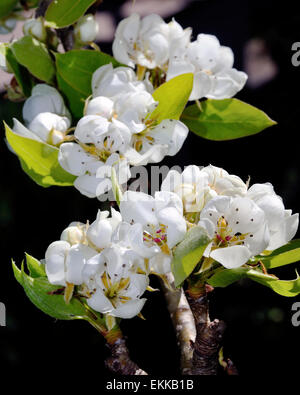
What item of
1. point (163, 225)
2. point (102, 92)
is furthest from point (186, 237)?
point (102, 92)

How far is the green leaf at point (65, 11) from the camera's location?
0.93 meters

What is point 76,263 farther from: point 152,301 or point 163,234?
point 152,301

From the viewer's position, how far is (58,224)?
1.44 meters

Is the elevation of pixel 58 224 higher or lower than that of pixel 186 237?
lower

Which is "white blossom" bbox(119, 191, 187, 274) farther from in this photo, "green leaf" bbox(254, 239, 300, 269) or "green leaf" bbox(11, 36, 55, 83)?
"green leaf" bbox(11, 36, 55, 83)

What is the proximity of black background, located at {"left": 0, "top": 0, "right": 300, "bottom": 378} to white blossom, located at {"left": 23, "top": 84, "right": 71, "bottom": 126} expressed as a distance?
0.50 meters

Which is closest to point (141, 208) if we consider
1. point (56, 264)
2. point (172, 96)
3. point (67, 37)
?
point (56, 264)

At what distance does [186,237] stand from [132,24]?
427mm

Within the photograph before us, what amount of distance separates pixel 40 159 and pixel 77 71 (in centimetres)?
17

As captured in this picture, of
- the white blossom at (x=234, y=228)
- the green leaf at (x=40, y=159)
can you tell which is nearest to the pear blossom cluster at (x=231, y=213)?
the white blossom at (x=234, y=228)

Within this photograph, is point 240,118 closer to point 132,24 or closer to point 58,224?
point 132,24

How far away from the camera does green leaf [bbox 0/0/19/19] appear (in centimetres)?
102

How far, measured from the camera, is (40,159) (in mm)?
856

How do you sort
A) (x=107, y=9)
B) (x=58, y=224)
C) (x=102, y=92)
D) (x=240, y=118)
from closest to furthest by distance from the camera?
1. (x=102, y=92)
2. (x=240, y=118)
3. (x=58, y=224)
4. (x=107, y=9)
